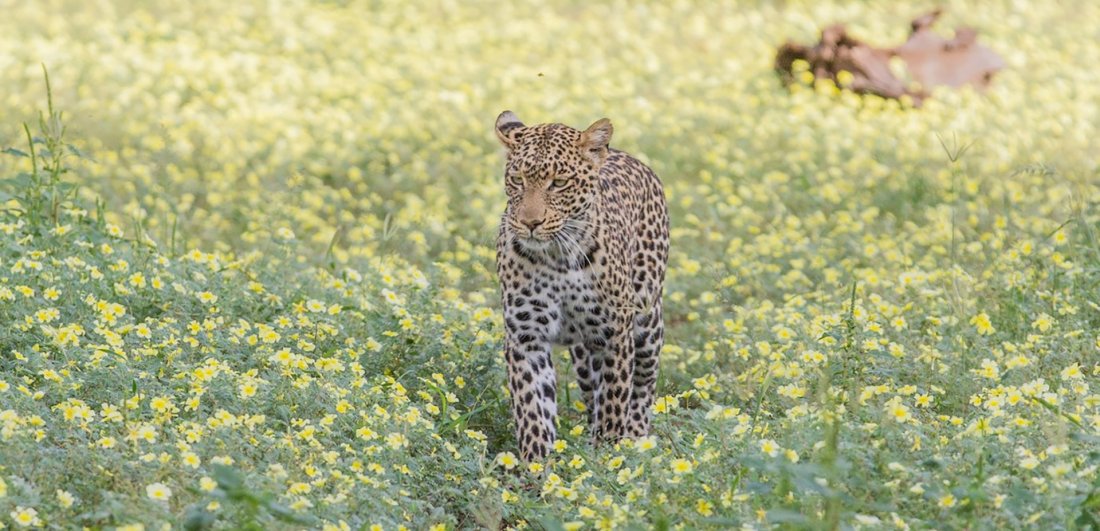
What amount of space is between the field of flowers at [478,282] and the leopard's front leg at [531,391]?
0.44ft

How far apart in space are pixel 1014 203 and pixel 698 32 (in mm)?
7599

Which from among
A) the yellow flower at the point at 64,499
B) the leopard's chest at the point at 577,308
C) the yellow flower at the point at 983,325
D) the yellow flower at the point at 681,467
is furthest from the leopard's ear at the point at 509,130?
the yellow flower at the point at 64,499

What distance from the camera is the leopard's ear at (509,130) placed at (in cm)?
796

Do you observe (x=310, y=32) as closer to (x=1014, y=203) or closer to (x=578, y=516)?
(x=1014, y=203)

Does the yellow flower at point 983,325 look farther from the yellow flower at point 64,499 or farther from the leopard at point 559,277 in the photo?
the yellow flower at point 64,499

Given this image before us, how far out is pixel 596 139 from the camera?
788 cm

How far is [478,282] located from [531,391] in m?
3.46

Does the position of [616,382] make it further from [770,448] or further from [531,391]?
[770,448]

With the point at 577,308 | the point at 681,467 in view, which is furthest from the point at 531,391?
the point at 681,467

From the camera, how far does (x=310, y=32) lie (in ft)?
60.2

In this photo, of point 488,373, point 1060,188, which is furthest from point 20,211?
point 1060,188

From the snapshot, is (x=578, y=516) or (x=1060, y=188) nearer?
(x=578, y=516)

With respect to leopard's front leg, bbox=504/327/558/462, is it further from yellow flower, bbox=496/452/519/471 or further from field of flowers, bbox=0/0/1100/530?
yellow flower, bbox=496/452/519/471

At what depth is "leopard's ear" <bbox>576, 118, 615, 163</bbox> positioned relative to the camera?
7852mm
